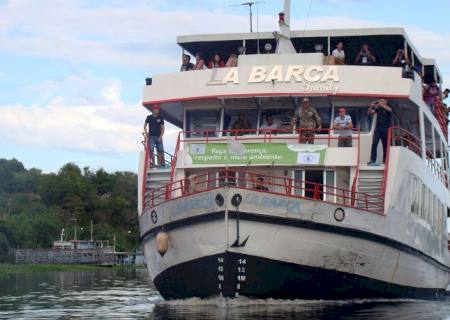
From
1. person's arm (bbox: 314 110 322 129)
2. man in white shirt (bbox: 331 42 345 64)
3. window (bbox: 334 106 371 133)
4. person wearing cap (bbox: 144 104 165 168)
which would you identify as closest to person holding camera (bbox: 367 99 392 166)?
window (bbox: 334 106 371 133)

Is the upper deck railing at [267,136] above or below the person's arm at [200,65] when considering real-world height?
below

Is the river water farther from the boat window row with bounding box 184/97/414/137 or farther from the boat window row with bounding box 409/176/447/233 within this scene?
the boat window row with bounding box 184/97/414/137

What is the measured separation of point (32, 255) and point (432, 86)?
59.1 meters

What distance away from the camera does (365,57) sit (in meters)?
25.5

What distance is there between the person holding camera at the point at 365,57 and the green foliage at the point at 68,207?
64308 mm

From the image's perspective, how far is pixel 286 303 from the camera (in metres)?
20.8

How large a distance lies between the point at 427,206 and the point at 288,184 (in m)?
4.82

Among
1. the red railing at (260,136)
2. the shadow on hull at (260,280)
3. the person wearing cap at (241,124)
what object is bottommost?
the shadow on hull at (260,280)

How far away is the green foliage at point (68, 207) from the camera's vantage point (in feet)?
306

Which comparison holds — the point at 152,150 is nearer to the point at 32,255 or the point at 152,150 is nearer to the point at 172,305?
the point at 172,305

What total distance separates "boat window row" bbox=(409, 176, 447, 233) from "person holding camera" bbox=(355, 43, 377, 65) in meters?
3.29

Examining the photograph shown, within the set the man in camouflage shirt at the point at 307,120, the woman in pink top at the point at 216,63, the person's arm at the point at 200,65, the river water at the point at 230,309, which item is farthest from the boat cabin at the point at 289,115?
the river water at the point at 230,309

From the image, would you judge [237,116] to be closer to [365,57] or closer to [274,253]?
[365,57]

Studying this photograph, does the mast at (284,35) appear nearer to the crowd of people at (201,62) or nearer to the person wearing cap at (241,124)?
the crowd of people at (201,62)
